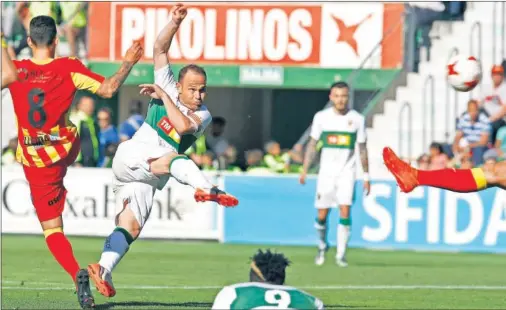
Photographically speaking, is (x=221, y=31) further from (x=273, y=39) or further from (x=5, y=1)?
(x=5, y=1)

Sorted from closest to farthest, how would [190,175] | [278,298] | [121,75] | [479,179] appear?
[278,298], [190,175], [121,75], [479,179]

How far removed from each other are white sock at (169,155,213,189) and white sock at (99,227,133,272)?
0.70m

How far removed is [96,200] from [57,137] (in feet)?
31.2

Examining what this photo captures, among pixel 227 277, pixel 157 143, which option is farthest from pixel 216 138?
pixel 157 143

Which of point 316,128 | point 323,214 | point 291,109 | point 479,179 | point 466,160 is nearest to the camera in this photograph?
point 479,179

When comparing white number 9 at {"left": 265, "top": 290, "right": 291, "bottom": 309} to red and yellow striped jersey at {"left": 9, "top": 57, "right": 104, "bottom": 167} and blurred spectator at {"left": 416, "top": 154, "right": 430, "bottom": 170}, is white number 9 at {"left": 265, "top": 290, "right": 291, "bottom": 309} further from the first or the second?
blurred spectator at {"left": 416, "top": 154, "right": 430, "bottom": 170}

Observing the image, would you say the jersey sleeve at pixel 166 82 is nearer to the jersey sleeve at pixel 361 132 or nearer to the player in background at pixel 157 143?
the player in background at pixel 157 143

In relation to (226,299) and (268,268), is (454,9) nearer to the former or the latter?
(268,268)

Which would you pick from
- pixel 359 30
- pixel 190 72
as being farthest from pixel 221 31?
pixel 190 72

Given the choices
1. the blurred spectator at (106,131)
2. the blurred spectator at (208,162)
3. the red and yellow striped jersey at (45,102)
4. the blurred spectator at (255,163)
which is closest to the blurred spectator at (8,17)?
the blurred spectator at (106,131)

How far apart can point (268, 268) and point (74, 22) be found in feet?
60.5

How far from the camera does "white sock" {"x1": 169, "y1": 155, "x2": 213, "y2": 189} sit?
430 inches

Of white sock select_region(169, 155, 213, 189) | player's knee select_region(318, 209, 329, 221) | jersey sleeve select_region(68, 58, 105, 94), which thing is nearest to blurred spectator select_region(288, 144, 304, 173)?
player's knee select_region(318, 209, 329, 221)

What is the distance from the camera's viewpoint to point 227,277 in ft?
51.3
